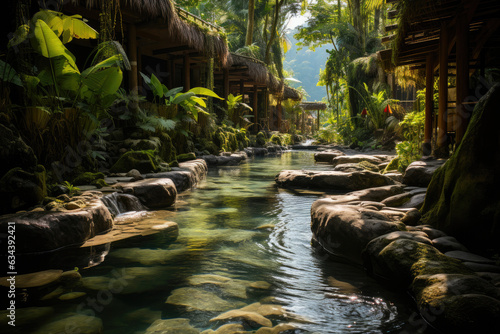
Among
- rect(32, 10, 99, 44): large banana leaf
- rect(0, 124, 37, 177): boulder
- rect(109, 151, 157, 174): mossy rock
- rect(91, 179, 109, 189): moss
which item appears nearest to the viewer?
rect(0, 124, 37, 177): boulder

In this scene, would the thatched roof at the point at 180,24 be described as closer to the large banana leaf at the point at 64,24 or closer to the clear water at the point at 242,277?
the large banana leaf at the point at 64,24

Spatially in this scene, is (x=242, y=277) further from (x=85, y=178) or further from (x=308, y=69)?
(x=308, y=69)

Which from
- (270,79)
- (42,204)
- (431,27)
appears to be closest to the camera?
(42,204)

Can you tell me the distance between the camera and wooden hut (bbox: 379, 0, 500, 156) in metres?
5.49

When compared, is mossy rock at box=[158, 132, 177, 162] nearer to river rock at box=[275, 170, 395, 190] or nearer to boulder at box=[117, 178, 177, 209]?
river rock at box=[275, 170, 395, 190]

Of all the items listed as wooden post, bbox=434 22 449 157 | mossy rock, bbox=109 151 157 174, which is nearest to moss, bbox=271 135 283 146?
mossy rock, bbox=109 151 157 174

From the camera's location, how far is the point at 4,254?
3.63 m

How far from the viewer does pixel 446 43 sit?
646cm

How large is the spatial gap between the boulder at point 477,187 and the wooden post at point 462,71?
2.31 metres

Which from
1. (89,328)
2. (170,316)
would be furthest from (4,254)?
(170,316)

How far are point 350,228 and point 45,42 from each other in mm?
4584

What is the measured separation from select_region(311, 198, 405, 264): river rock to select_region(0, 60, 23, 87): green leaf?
163 inches

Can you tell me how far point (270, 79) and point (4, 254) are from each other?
16509 mm

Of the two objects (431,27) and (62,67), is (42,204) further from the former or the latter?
(431,27)
